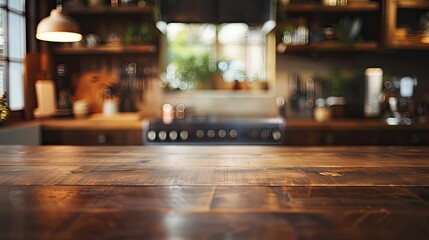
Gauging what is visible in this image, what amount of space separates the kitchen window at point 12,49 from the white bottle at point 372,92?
2.81 m

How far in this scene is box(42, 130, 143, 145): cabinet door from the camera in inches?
139

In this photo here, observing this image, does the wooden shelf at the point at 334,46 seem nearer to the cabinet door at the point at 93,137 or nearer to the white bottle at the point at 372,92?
the white bottle at the point at 372,92

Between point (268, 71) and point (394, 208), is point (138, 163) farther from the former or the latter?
point (268, 71)

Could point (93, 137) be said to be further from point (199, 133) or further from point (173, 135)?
point (199, 133)

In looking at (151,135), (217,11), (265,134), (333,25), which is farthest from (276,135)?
(333,25)

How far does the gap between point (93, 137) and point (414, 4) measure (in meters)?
2.70

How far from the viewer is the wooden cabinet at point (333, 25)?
3816mm

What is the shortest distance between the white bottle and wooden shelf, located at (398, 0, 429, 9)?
576 mm

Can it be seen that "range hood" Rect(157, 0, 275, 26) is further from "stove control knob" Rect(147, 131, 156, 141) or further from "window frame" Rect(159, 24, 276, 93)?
"window frame" Rect(159, 24, 276, 93)

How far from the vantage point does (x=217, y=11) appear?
3.05 metres

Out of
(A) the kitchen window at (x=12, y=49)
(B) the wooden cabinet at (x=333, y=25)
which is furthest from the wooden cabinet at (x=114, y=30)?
(B) the wooden cabinet at (x=333, y=25)

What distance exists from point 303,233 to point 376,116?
11.4 ft

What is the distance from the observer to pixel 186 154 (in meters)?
1.72

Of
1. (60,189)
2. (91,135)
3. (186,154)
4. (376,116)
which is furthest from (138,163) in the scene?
(376,116)
